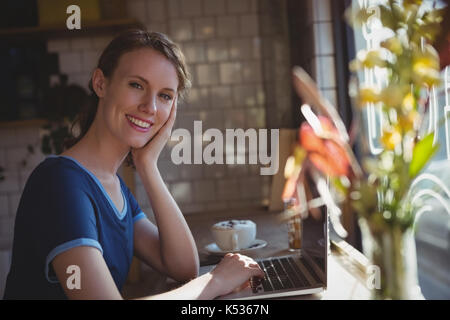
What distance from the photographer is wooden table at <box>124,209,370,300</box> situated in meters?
0.93

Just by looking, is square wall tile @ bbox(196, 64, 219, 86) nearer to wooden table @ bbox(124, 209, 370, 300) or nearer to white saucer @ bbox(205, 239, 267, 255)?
wooden table @ bbox(124, 209, 370, 300)

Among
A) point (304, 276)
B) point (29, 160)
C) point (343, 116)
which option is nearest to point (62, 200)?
point (304, 276)

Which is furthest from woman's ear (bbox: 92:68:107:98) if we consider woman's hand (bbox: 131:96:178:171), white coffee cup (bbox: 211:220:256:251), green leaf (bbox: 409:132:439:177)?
green leaf (bbox: 409:132:439:177)

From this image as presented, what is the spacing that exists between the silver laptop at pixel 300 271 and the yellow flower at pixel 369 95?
46 centimetres

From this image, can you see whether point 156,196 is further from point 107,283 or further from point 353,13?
point 353,13

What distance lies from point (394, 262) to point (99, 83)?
938 millimetres

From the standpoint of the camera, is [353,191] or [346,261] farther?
[346,261]

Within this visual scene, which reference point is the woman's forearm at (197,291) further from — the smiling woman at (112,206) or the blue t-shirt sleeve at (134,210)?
the blue t-shirt sleeve at (134,210)

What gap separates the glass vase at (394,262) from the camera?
53 centimetres

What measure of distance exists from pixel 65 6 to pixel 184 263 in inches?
72.6

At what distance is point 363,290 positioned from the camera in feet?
3.01

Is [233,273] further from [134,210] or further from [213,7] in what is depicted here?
[213,7]

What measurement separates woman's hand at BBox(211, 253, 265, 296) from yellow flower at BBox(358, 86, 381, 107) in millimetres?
526

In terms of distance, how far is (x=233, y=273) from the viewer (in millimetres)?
969
